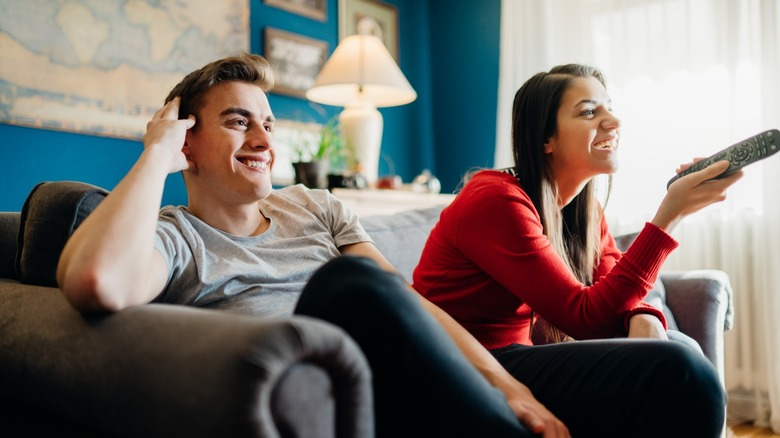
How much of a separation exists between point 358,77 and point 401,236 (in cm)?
131

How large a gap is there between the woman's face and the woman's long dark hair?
20mm

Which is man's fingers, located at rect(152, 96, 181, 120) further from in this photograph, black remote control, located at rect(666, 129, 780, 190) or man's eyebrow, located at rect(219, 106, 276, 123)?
black remote control, located at rect(666, 129, 780, 190)

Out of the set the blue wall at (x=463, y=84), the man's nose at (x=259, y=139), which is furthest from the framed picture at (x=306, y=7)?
the man's nose at (x=259, y=139)

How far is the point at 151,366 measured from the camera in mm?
→ 746

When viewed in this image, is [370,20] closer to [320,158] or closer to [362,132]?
[362,132]

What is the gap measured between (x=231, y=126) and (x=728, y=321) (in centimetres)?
147

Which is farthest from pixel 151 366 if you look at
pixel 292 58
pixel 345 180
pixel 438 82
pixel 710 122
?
pixel 438 82

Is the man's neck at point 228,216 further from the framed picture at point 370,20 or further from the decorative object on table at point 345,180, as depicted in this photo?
the framed picture at point 370,20

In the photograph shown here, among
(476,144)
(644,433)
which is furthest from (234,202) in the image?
(476,144)

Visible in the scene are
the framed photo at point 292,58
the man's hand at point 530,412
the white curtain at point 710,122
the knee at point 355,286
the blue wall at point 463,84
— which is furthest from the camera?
the blue wall at point 463,84

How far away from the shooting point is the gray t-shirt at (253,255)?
120 cm

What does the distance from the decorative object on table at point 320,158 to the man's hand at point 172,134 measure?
160cm

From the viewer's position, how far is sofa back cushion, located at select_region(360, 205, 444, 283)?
6.03ft

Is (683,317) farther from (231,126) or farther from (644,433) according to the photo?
(231,126)
